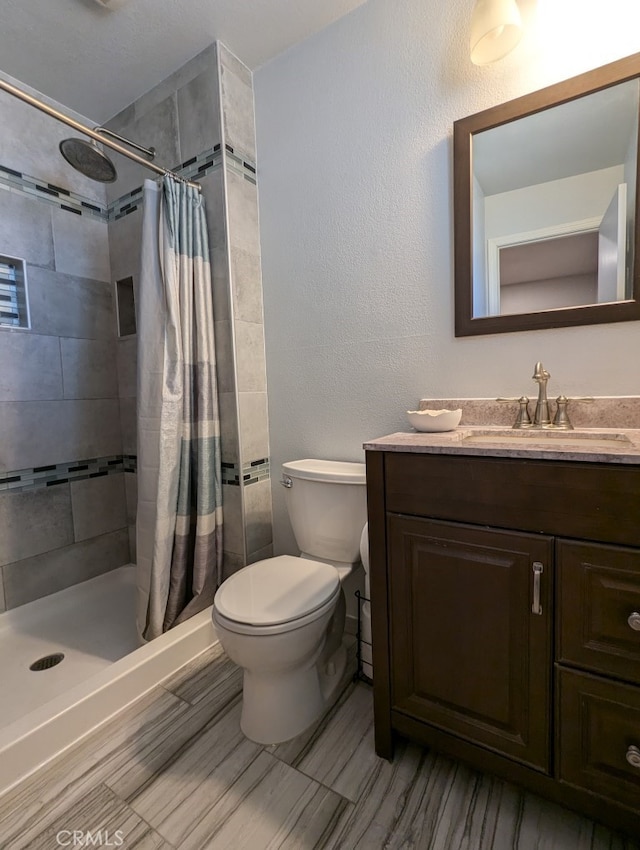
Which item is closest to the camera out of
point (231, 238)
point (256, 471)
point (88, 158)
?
point (88, 158)

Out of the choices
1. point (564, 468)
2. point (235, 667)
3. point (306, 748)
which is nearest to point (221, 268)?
point (564, 468)

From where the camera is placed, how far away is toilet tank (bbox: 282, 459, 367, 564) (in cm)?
140

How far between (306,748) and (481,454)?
100 cm

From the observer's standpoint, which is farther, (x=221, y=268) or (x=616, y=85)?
(x=221, y=268)

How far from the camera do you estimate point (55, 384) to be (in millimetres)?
1878

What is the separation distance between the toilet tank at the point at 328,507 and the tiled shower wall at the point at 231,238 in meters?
0.32

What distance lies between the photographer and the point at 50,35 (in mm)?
1513

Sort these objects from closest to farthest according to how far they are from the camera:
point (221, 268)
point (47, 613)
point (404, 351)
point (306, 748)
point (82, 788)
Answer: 1. point (82, 788)
2. point (306, 748)
3. point (404, 351)
4. point (221, 268)
5. point (47, 613)

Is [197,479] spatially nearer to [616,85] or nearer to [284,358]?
[284,358]

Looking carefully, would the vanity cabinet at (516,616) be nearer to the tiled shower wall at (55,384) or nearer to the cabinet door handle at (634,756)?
the cabinet door handle at (634,756)

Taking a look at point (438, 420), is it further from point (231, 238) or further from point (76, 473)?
point (76, 473)

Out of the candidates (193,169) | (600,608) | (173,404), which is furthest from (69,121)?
(600,608)

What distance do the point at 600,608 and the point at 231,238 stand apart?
1710 mm

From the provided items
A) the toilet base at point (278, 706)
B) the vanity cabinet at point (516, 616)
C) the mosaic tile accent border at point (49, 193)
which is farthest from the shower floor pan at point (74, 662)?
the mosaic tile accent border at point (49, 193)
